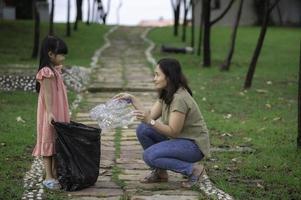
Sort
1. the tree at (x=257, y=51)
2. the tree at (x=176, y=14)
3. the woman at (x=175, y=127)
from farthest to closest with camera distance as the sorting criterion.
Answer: the tree at (x=176, y=14) < the tree at (x=257, y=51) < the woman at (x=175, y=127)

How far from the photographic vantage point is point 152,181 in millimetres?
5848

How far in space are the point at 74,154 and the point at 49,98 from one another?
564 millimetres

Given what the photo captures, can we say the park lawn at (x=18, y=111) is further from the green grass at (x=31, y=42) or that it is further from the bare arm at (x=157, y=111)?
the bare arm at (x=157, y=111)

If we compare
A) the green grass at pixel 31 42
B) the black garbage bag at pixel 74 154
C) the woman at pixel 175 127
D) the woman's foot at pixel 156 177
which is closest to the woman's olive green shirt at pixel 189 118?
the woman at pixel 175 127

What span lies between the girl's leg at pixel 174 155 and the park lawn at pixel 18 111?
96 cm

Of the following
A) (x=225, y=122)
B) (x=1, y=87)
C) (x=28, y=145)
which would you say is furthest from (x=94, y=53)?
(x=28, y=145)

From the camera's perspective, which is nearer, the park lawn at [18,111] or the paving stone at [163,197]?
the paving stone at [163,197]

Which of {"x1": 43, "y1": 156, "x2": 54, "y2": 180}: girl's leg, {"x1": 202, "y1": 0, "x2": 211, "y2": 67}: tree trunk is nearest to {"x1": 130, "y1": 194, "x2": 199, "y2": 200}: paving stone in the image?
{"x1": 43, "y1": 156, "x2": 54, "y2": 180}: girl's leg

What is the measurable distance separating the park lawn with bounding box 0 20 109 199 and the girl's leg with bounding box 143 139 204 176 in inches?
37.9

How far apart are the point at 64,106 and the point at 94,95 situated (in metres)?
5.69

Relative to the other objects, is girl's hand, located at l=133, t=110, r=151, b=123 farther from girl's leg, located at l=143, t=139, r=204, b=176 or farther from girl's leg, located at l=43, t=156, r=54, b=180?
girl's leg, located at l=43, t=156, r=54, b=180

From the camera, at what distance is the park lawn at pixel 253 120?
19.6ft

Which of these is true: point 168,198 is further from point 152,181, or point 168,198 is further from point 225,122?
point 225,122

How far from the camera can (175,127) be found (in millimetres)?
5547
